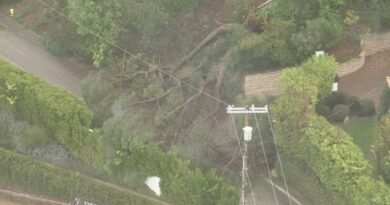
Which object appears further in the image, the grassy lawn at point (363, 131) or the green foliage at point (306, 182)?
the grassy lawn at point (363, 131)

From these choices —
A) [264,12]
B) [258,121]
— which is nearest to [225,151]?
[258,121]

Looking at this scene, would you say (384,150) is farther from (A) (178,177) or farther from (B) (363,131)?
(A) (178,177)

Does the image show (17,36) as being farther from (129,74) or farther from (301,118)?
(301,118)

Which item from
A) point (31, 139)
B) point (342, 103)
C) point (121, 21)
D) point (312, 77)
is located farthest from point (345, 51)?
point (31, 139)

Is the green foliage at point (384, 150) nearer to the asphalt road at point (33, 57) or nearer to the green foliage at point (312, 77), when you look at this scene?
the green foliage at point (312, 77)

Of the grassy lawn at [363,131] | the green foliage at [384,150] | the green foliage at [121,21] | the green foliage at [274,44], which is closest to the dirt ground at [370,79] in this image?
the grassy lawn at [363,131]

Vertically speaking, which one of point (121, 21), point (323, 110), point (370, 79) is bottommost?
point (323, 110)
